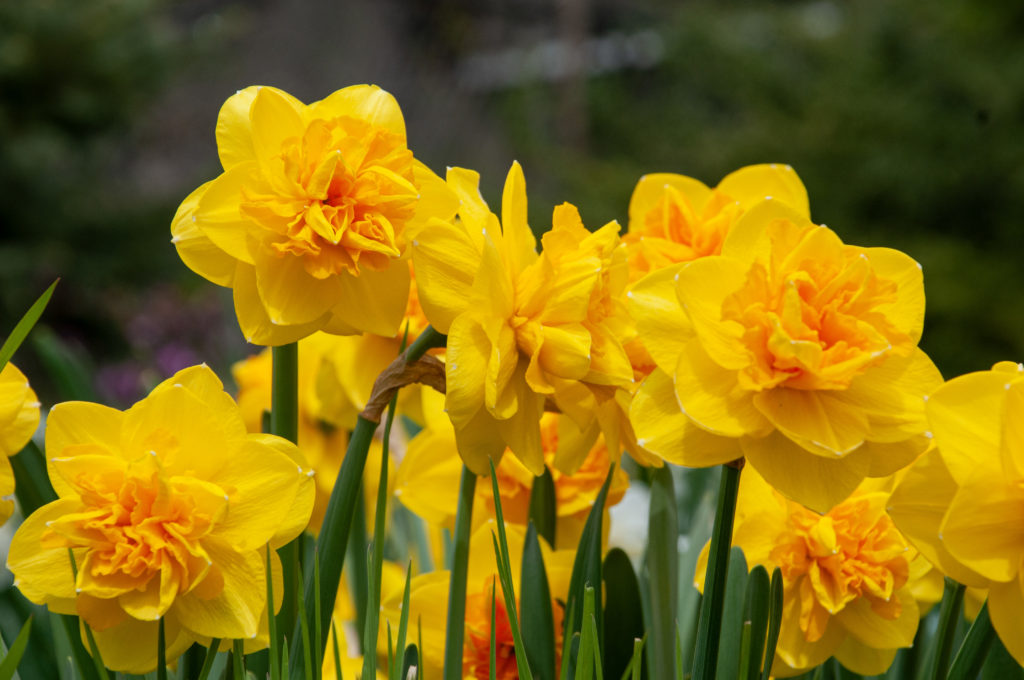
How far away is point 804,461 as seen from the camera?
48cm

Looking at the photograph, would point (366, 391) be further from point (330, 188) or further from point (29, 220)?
point (29, 220)

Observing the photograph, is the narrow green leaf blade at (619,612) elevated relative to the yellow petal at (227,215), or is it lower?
lower

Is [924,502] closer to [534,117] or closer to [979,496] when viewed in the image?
[979,496]

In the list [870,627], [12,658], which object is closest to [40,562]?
[12,658]

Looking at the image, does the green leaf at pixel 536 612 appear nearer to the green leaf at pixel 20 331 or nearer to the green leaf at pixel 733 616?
the green leaf at pixel 733 616

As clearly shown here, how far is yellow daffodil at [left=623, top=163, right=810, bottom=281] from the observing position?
648 mm

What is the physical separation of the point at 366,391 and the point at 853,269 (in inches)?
14.2

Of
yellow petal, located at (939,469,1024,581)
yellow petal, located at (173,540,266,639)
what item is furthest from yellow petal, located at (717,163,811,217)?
yellow petal, located at (173,540,266,639)

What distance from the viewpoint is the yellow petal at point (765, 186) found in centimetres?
74

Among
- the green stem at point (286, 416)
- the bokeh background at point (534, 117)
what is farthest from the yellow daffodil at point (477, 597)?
the bokeh background at point (534, 117)

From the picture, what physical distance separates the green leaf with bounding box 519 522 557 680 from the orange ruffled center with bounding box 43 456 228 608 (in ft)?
0.66

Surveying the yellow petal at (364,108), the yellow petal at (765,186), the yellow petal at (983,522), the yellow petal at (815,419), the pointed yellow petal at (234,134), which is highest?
the yellow petal at (765,186)

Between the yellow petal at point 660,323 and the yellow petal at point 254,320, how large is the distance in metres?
0.17

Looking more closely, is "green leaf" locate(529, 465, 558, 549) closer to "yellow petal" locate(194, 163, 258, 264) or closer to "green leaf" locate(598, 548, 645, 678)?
"green leaf" locate(598, 548, 645, 678)
